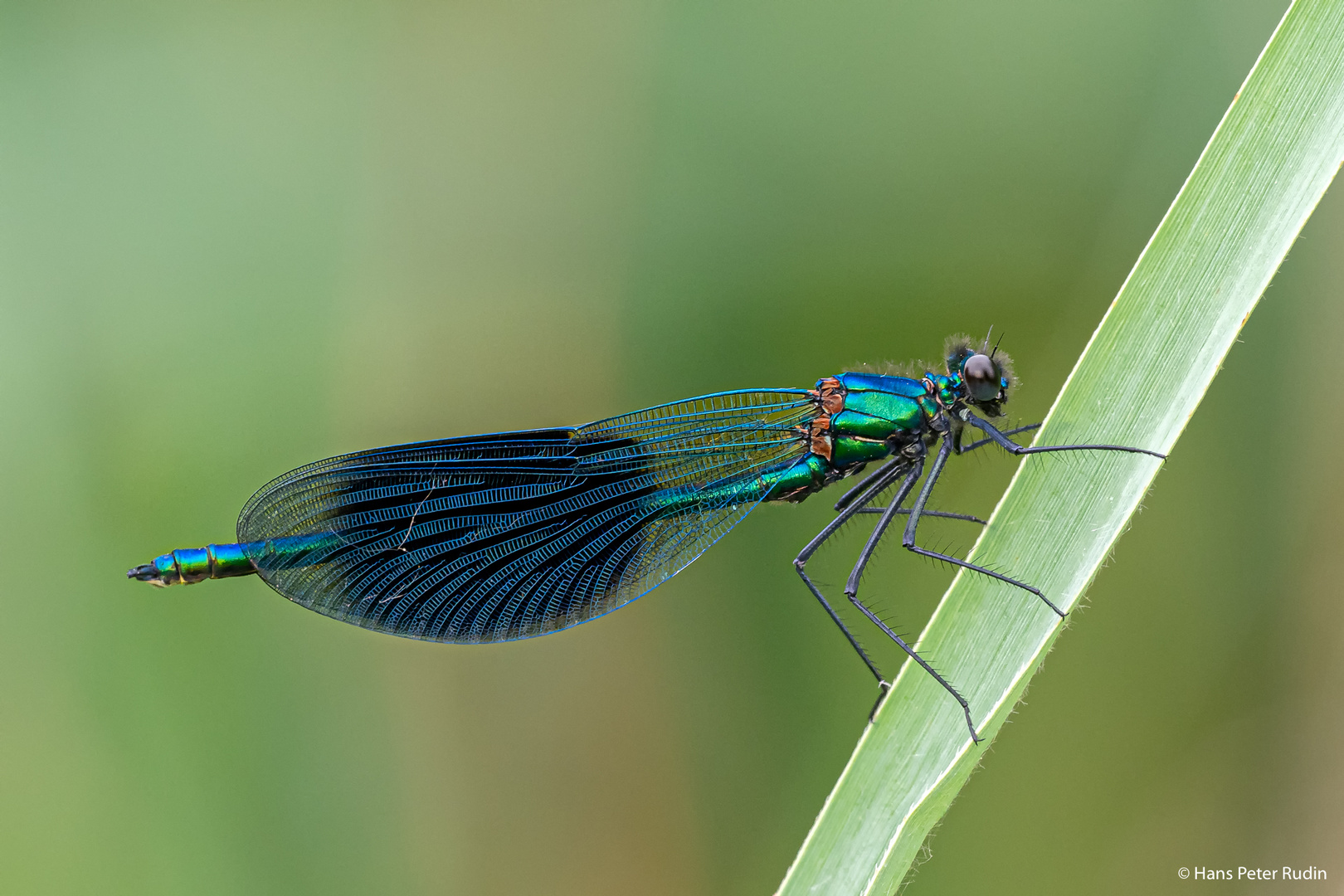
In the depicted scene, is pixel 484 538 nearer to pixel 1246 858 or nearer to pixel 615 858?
pixel 615 858

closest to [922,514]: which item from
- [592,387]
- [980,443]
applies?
[980,443]

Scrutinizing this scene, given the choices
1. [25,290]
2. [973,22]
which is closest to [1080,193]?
[973,22]

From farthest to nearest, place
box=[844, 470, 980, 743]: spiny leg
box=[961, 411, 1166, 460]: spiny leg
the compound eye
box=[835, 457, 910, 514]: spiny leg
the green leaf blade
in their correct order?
1. box=[835, 457, 910, 514]: spiny leg
2. box=[844, 470, 980, 743]: spiny leg
3. the compound eye
4. box=[961, 411, 1166, 460]: spiny leg
5. the green leaf blade

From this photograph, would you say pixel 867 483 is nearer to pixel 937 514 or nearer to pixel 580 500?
pixel 937 514

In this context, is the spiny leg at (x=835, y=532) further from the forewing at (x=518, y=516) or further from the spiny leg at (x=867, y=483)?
the forewing at (x=518, y=516)

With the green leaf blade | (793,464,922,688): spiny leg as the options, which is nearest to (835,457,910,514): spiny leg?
(793,464,922,688): spiny leg

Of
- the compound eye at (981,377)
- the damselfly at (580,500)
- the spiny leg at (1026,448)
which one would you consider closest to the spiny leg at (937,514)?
the damselfly at (580,500)

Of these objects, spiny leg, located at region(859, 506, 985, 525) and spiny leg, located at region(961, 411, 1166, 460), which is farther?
spiny leg, located at region(859, 506, 985, 525)

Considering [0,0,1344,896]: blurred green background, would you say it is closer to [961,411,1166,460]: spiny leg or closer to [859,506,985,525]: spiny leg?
[859,506,985,525]: spiny leg
